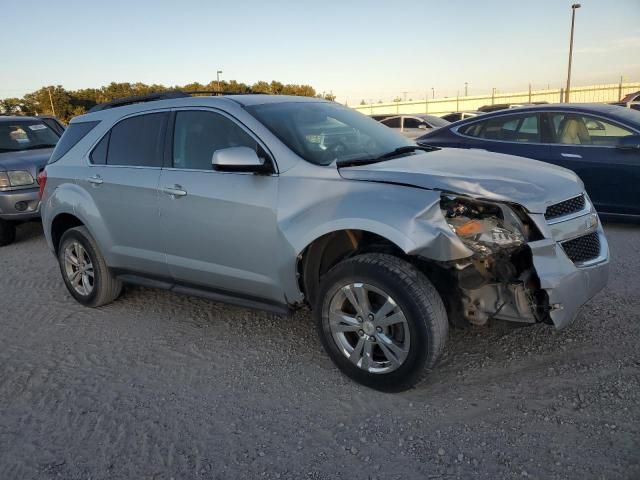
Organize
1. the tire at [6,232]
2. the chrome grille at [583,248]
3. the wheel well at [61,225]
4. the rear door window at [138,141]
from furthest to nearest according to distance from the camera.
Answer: the tire at [6,232], the wheel well at [61,225], the rear door window at [138,141], the chrome grille at [583,248]

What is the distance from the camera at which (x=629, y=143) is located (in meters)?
6.54

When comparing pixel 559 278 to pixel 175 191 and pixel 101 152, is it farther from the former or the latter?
pixel 101 152

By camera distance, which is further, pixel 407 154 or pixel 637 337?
pixel 407 154

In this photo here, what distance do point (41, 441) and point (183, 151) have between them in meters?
2.19

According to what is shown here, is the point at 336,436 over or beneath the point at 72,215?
beneath

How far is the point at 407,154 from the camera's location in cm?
407

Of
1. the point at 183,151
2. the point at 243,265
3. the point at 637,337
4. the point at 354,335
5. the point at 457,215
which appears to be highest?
the point at 183,151

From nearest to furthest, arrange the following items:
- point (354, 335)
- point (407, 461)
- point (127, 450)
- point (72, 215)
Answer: point (407, 461) → point (127, 450) → point (354, 335) → point (72, 215)

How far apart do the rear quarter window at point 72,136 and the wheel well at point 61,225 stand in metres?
0.55

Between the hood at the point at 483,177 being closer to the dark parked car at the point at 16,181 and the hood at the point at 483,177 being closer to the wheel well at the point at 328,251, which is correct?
the wheel well at the point at 328,251

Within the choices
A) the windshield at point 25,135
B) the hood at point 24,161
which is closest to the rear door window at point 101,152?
the hood at point 24,161

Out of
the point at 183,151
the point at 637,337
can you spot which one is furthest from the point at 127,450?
the point at 637,337

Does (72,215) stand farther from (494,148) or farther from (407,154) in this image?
(494,148)

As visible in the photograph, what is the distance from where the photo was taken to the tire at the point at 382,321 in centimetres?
308
